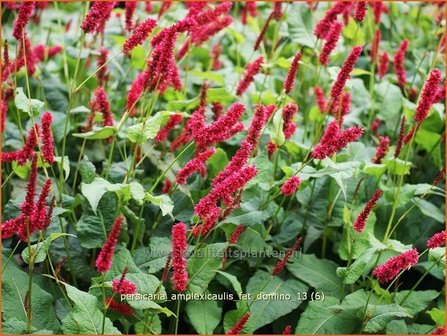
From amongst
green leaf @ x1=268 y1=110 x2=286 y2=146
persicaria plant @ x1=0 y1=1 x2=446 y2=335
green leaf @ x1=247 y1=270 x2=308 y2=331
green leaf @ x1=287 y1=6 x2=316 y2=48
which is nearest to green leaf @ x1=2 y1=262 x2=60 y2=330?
persicaria plant @ x1=0 y1=1 x2=446 y2=335

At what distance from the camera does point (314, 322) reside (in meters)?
2.35

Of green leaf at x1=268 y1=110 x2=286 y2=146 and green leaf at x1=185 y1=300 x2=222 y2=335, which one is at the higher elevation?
green leaf at x1=268 y1=110 x2=286 y2=146

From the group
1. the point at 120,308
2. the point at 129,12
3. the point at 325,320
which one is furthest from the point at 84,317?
the point at 129,12

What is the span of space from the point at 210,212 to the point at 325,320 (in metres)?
0.66

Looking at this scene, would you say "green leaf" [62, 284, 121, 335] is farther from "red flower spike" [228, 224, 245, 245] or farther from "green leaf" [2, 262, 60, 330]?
"red flower spike" [228, 224, 245, 245]

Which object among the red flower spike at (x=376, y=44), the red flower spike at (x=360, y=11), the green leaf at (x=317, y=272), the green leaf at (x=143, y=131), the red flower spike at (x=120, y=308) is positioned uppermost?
the red flower spike at (x=360, y=11)

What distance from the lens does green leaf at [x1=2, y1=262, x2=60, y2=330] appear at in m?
2.20

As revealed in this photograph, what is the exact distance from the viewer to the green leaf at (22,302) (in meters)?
2.20

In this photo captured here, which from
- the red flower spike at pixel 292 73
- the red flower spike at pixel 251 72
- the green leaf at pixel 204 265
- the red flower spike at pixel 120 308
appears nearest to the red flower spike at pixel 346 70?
the red flower spike at pixel 292 73

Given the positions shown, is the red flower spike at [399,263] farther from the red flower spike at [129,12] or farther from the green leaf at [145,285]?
the red flower spike at [129,12]

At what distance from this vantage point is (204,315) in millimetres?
2316

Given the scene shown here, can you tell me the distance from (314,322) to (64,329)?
33.3 inches

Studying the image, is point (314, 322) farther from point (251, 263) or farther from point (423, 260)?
point (423, 260)

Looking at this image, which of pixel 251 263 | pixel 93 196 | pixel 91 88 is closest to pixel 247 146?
pixel 93 196
